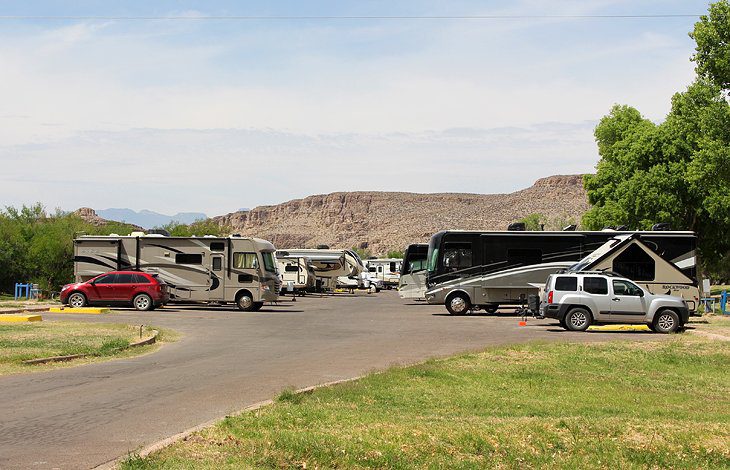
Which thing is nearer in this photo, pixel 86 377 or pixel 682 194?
pixel 86 377

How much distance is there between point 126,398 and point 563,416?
233 inches

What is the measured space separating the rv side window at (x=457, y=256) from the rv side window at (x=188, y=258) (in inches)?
413

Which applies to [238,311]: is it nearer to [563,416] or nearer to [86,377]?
[86,377]

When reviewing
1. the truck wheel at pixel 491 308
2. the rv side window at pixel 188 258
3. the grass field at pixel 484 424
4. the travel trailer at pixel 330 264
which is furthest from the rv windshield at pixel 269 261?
the grass field at pixel 484 424

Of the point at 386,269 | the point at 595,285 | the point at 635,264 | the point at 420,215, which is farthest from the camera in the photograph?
the point at 420,215

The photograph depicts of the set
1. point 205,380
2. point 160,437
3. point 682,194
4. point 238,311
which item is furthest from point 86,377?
point 682,194

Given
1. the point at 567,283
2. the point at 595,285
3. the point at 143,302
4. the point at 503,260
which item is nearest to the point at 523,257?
the point at 503,260

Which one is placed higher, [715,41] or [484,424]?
[715,41]

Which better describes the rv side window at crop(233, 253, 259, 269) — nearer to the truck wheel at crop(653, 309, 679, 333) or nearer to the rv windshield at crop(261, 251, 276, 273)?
the rv windshield at crop(261, 251, 276, 273)

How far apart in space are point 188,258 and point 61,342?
1876 centimetres

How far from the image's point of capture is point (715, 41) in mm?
36469

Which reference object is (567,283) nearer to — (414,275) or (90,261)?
(414,275)

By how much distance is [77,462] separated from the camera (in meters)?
8.45

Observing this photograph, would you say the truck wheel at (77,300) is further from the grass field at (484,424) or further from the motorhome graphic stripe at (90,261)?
the grass field at (484,424)
